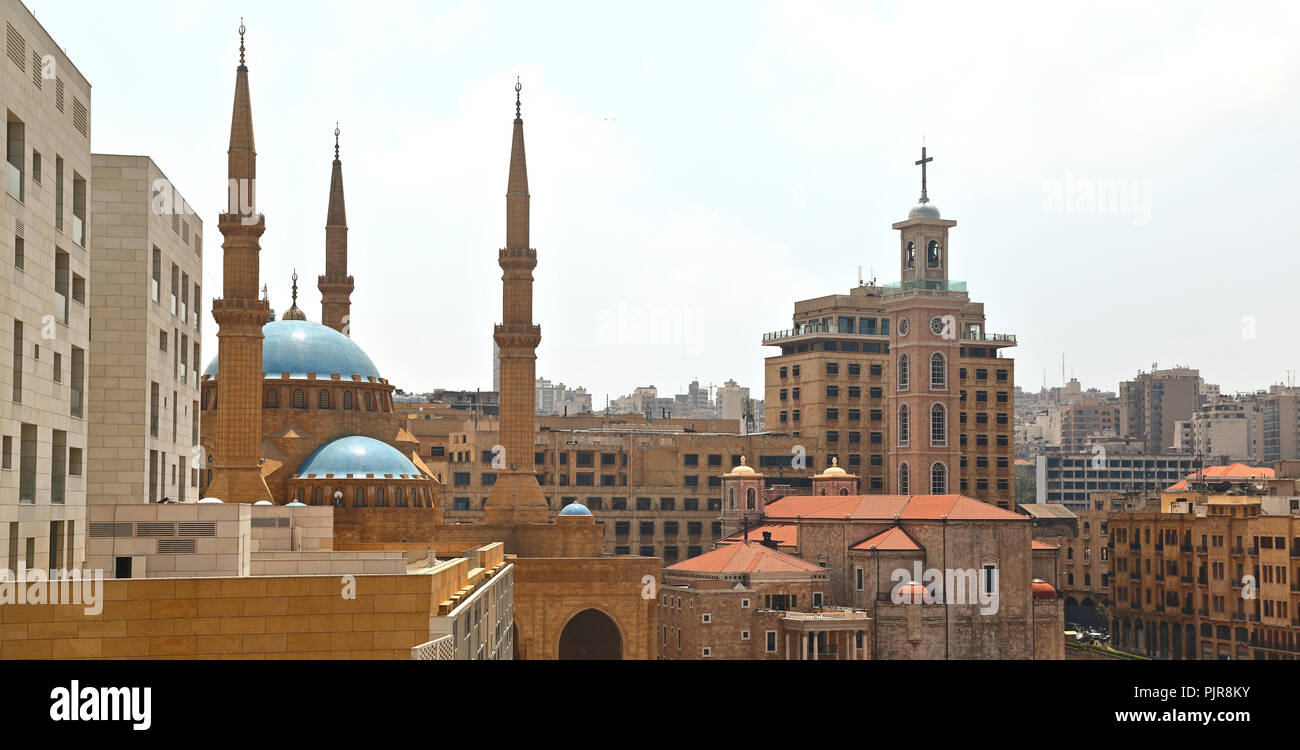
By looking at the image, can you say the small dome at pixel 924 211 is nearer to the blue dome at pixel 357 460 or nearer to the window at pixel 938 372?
the window at pixel 938 372

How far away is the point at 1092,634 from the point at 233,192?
A: 9302 cm

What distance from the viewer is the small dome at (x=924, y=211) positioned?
115 metres

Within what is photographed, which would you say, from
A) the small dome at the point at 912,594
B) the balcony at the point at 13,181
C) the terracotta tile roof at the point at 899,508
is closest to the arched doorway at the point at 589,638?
the small dome at the point at 912,594

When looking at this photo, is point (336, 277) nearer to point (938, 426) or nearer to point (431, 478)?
point (431, 478)

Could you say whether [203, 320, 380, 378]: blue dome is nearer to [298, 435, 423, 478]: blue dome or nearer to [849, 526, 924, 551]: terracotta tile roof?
[298, 435, 423, 478]: blue dome

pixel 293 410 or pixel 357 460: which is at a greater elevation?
pixel 293 410

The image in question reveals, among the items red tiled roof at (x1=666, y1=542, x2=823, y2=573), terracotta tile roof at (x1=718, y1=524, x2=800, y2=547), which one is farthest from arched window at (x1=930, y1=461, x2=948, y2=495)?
red tiled roof at (x1=666, y1=542, x2=823, y2=573)

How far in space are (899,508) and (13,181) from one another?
81147 mm

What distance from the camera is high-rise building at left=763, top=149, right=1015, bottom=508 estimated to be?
114 m

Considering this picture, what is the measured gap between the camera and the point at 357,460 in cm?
6600

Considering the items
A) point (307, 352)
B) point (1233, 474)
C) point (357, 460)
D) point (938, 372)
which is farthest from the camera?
point (1233, 474)

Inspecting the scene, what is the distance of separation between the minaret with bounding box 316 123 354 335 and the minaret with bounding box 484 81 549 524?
47.4ft

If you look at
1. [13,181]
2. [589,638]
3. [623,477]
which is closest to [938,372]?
[623,477]
